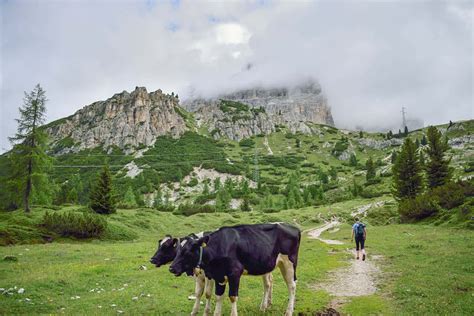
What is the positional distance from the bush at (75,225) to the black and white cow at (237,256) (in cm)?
2747

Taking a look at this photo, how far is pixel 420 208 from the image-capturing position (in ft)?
133

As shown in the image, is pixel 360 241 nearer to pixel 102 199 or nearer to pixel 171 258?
pixel 171 258

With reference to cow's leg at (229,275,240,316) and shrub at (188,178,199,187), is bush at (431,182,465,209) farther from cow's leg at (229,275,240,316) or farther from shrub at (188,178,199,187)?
shrub at (188,178,199,187)

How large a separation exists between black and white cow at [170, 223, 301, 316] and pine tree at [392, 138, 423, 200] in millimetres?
52609

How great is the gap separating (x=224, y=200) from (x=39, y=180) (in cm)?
6663

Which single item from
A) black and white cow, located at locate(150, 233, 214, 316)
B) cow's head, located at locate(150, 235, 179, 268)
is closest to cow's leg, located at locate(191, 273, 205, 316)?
black and white cow, located at locate(150, 233, 214, 316)

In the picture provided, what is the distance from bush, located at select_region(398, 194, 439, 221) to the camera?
129 ft

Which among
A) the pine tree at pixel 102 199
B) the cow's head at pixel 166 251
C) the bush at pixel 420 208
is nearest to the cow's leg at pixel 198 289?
the cow's head at pixel 166 251

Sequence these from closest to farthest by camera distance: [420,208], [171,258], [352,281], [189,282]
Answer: [171,258] → [352,281] → [189,282] → [420,208]

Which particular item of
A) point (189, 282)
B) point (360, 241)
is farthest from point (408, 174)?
point (189, 282)

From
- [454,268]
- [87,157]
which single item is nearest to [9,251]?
[454,268]

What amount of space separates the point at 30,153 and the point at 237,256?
147 ft

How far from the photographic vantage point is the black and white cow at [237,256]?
923cm

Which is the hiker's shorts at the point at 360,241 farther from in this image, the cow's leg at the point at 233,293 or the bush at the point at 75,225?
the bush at the point at 75,225
